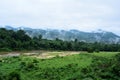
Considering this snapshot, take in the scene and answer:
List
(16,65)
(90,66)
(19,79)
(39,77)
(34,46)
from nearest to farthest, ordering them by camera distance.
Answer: (19,79) < (39,77) < (90,66) < (16,65) < (34,46)

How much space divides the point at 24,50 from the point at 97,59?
38296mm

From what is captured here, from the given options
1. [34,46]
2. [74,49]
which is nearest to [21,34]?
[34,46]

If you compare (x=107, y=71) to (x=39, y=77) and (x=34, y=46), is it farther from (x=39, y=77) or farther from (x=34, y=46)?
(x=34, y=46)

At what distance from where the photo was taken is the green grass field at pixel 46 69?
119ft

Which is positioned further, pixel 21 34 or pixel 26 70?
pixel 21 34

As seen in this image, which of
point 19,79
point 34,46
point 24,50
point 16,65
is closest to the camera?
point 19,79

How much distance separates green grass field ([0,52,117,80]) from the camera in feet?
119

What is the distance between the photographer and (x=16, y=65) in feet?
147

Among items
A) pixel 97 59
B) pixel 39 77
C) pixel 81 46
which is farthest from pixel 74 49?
pixel 39 77

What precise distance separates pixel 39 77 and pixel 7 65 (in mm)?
9598

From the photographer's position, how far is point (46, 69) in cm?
4031

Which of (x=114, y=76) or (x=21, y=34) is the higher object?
(x=21, y=34)

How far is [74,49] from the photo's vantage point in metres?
88.7

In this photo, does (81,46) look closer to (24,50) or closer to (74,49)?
(74,49)
